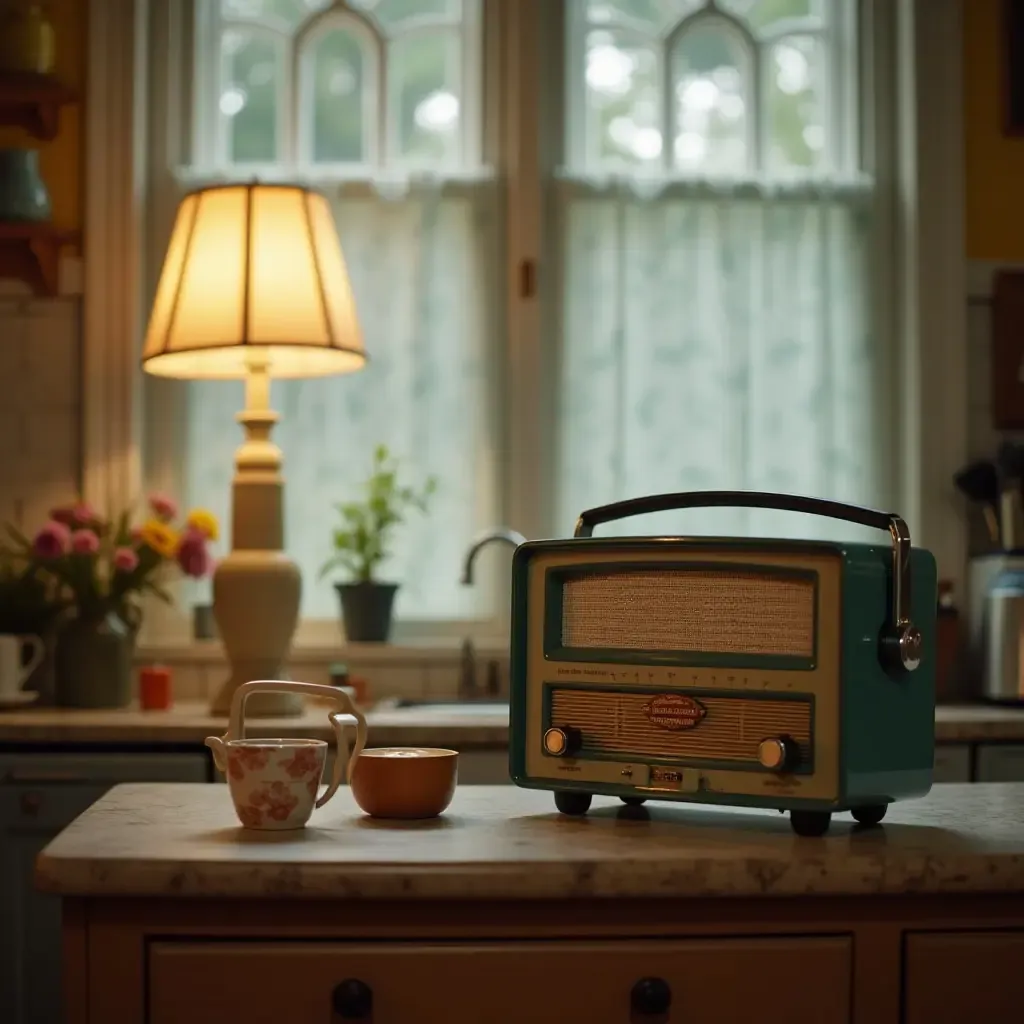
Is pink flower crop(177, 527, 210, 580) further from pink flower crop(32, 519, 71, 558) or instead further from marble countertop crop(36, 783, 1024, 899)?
marble countertop crop(36, 783, 1024, 899)

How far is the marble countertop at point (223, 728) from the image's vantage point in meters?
2.62

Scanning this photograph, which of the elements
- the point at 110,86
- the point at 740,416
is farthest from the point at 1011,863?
the point at 110,86

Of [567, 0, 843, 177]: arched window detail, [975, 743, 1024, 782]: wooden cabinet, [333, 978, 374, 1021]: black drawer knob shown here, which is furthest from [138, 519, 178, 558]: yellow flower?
[333, 978, 374, 1021]: black drawer knob

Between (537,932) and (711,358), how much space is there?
2414mm

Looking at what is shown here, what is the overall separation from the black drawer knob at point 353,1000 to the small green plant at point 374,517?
2105mm

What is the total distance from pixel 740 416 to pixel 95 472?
4.81 feet

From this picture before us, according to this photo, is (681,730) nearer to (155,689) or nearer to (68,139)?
(155,689)

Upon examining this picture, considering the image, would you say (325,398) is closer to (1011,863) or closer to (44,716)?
(44,716)

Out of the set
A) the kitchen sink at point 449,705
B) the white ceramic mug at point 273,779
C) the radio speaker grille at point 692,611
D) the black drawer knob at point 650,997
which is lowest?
the black drawer knob at point 650,997

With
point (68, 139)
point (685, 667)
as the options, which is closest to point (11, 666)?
point (68, 139)

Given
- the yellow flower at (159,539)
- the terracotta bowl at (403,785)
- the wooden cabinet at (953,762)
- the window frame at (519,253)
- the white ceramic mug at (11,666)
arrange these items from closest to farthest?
the terracotta bowl at (403,785), the wooden cabinet at (953,762), the white ceramic mug at (11,666), the yellow flower at (159,539), the window frame at (519,253)

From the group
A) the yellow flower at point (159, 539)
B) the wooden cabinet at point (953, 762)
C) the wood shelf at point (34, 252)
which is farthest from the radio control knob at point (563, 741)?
the wood shelf at point (34, 252)

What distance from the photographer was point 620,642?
4.38ft

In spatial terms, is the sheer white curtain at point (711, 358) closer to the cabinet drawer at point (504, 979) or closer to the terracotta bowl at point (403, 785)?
the terracotta bowl at point (403, 785)
